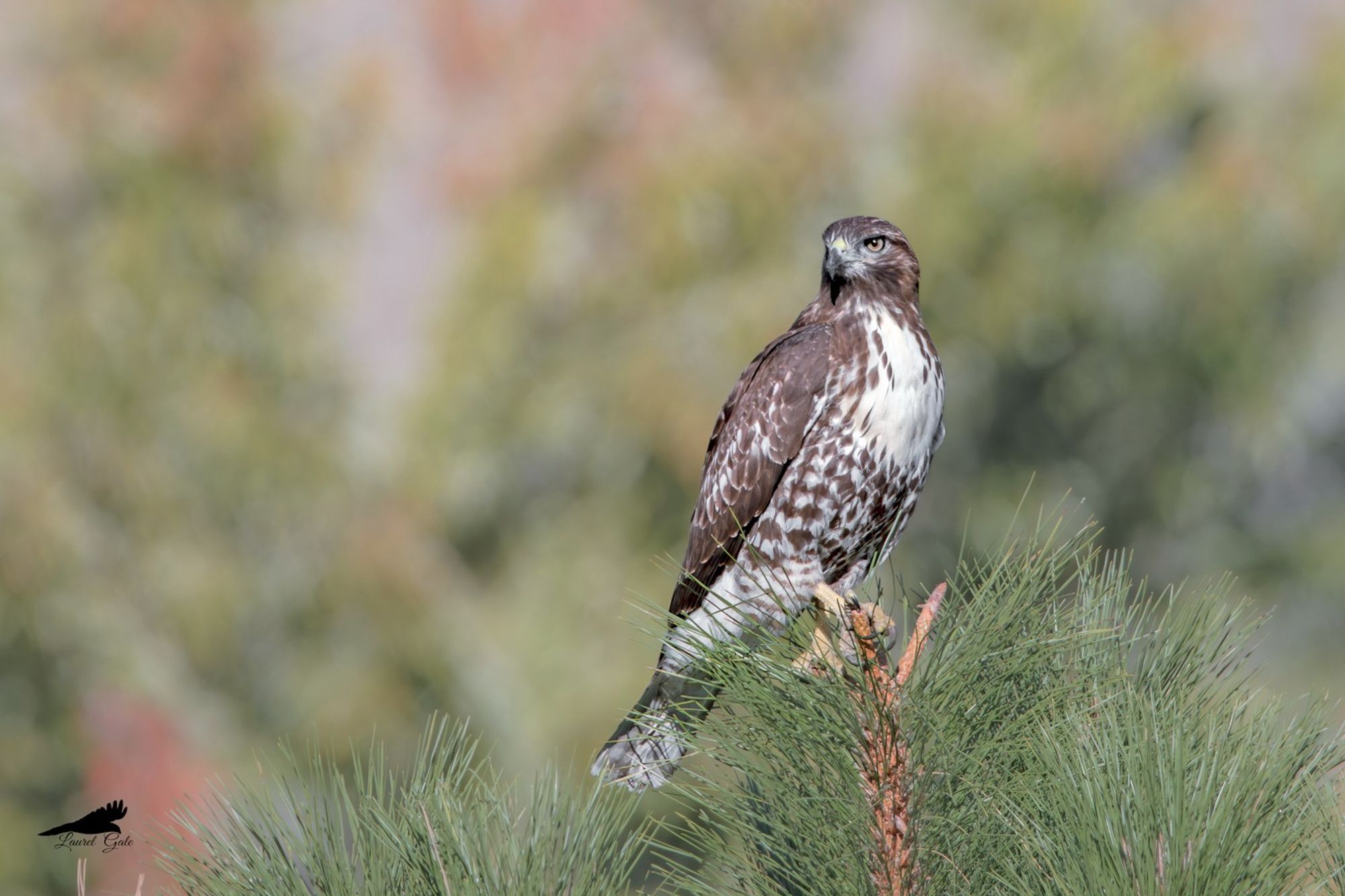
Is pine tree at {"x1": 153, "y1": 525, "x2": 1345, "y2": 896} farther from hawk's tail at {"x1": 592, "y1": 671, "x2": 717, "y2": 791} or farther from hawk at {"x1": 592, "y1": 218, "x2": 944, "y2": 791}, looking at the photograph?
hawk at {"x1": 592, "y1": 218, "x2": 944, "y2": 791}

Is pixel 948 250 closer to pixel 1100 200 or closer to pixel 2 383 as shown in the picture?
pixel 1100 200

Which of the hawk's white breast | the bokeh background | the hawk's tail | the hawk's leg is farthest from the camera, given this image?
the bokeh background

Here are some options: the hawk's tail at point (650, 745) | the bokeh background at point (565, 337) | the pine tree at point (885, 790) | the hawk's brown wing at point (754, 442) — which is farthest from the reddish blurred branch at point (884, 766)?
the bokeh background at point (565, 337)

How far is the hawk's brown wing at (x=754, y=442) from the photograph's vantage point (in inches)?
165

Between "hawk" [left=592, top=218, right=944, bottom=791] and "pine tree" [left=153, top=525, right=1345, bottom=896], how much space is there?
131cm

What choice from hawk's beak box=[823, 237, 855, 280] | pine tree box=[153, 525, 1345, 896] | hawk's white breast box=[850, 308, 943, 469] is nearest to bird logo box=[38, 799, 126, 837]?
pine tree box=[153, 525, 1345, 896]

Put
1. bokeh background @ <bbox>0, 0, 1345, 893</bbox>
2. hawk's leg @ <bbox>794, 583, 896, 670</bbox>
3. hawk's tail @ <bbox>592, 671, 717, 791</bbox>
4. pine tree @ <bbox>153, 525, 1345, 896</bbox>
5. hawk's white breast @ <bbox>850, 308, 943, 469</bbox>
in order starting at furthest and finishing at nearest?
1. bokeh background @ <bbox>0, 0, 1345, 893</bbox>
2. hawk's white breast @ <bbox>850, 308, 943, 469</bbox>
3. hawk's tail @ <bbox>592, 671, 717, 791</bbox>
4. hawk's leg @ <bbox>794, 583, 896, 670</bbox>
5. pine tree @ <bbox>153, 525, 1345, 896</bbox>

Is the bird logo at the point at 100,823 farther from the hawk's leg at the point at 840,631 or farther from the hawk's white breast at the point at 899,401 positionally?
the hawk's white breast at the point at 899,401

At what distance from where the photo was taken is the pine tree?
7.27ft

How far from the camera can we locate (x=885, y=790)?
2.43 meters

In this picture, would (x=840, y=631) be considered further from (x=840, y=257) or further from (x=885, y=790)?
(x=840, y=257)

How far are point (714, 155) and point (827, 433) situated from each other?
7.95 meters

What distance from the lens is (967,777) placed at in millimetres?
2422

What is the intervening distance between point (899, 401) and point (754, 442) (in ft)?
1.79
